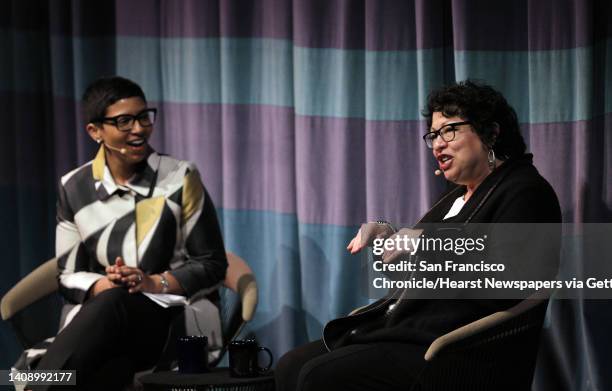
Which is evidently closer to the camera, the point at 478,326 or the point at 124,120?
the point at 478,326

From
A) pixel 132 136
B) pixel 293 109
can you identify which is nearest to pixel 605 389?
pixel 293 109

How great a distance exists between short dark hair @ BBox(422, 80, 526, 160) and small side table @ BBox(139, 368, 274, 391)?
38.7 inches

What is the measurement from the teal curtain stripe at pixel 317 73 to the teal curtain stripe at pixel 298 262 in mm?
444

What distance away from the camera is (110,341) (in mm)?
3031

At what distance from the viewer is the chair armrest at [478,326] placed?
8.16 ft

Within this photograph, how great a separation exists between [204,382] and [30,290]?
0.88 meters

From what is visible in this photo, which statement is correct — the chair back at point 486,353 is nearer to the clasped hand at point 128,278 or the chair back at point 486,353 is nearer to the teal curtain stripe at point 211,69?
the clasped hand at point 128,278

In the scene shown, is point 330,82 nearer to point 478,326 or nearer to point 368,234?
point 368,234

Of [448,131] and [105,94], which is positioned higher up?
[105,94]

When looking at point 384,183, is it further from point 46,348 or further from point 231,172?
point 46,348

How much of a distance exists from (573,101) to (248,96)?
50.1 inches

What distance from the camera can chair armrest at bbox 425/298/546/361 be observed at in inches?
98.0

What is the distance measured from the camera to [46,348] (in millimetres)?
3283

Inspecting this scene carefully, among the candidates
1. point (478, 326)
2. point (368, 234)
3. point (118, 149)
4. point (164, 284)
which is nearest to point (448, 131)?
point (368, 234)
